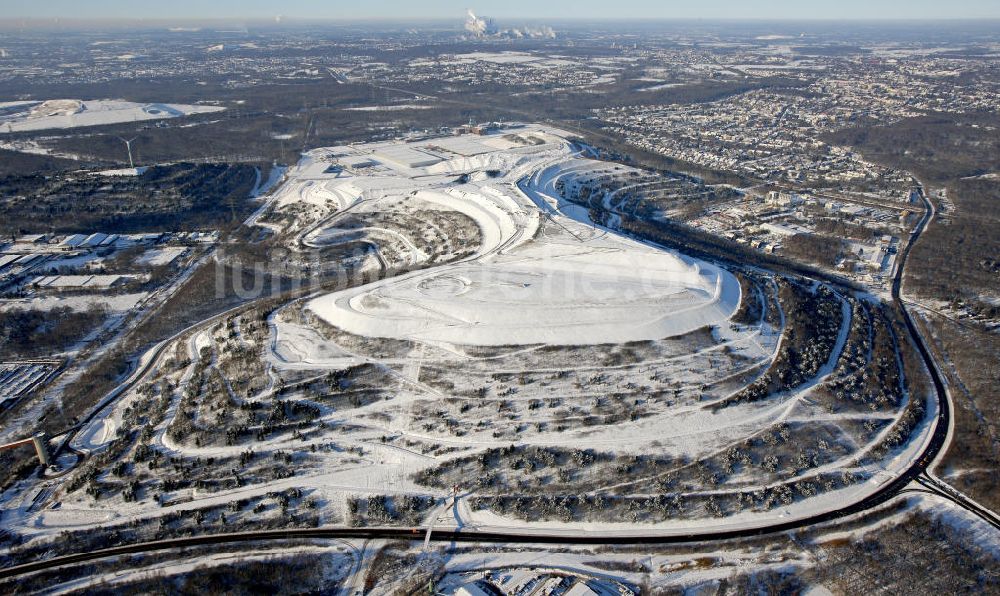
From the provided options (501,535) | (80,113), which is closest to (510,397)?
(501,535)

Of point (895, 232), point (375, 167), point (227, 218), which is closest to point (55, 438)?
point (227, 218)

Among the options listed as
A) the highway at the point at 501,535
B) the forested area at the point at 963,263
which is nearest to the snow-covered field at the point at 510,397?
Answer: the highway at the point at 501,535

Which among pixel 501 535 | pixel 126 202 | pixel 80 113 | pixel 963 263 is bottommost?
pixel 501 535

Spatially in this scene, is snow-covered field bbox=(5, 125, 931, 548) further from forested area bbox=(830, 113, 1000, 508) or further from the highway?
forested area bbox=(830, 113, 1000, 508)

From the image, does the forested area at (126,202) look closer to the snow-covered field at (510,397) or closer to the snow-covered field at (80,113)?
the snow-covered field at (510,397)

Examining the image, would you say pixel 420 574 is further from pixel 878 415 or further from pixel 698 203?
pixel 698 203

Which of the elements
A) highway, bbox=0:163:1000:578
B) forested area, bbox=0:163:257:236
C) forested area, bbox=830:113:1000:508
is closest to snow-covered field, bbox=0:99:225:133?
forested area, bbox=0:163:257:236

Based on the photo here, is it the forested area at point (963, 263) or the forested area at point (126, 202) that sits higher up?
the forested area at point (963, 263)

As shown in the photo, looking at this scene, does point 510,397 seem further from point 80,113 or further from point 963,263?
point 80,113
